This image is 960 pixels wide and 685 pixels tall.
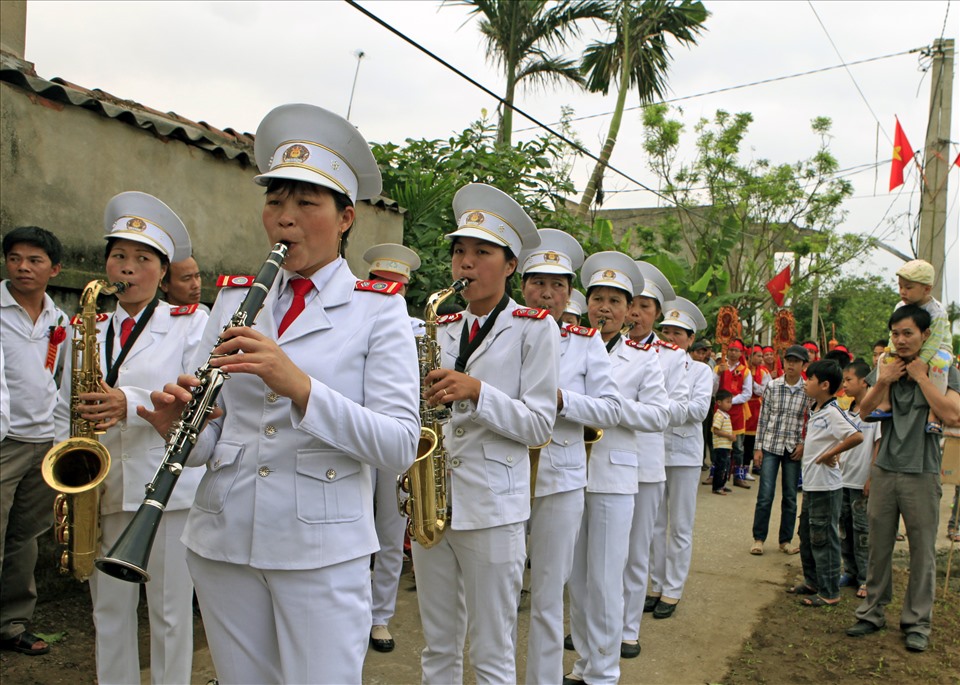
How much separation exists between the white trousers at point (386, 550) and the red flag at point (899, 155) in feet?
44.2

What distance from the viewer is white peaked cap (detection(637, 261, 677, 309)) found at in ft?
20.5

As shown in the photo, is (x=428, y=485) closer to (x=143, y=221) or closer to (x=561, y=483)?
(x=561, y=483)

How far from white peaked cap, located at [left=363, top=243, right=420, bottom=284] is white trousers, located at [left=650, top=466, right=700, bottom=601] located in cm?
288

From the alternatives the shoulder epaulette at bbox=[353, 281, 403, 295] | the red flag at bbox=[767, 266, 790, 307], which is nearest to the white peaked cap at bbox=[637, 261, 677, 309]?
the shoulder epaulette at bbox=[353, 281, 403, 295]

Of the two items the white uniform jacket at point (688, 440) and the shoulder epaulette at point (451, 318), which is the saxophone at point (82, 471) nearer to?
the shoulder epaulette at point (451, 318)

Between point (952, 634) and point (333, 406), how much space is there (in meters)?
6.04

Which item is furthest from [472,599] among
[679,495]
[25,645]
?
[679,495]

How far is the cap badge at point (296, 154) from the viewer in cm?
244

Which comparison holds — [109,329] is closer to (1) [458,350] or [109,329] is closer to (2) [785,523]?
(1) [458,350]

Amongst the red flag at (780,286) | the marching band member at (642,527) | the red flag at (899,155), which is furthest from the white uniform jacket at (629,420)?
the red flag at (780,286)

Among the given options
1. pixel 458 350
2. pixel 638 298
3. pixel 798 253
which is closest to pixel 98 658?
pixel 458 350

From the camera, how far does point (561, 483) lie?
4.14 meters

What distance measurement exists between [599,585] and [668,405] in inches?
53.4

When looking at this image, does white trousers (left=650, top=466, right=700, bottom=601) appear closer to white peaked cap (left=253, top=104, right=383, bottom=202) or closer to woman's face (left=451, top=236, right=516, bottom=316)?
woman's face (left=451, top=236, right=516, bottom=316)
